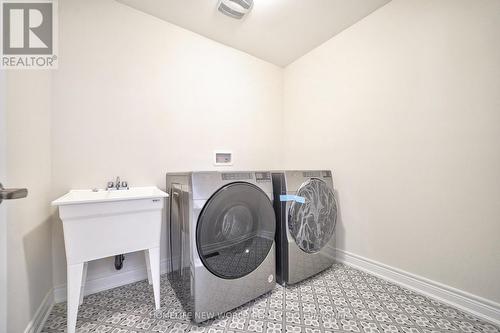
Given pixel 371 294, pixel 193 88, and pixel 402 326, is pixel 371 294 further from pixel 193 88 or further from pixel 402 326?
pixel 193 88

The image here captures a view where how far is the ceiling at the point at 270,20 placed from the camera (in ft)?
4.99

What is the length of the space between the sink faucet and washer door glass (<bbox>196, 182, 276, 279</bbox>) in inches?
31.6

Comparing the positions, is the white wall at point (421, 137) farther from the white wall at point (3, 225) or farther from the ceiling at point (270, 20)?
the white wall at point (3, 225)

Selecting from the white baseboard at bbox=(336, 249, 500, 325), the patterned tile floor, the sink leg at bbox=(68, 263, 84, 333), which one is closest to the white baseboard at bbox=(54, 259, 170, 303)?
the patterned tile floor

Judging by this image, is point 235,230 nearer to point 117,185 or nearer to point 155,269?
point 155,269

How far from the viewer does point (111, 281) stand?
1.42 meters

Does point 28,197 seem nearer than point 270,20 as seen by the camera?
Yes

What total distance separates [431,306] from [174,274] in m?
1.76

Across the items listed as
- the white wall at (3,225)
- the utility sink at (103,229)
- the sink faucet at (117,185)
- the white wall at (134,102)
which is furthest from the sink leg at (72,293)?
the sink faucet at (117,185)

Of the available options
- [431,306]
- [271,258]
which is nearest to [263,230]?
[271,258]

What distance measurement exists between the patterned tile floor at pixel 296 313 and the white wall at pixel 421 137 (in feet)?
0.81

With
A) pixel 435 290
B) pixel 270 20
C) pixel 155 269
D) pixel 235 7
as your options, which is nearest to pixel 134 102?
pixel 235 7

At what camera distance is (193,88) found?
1.82 metres

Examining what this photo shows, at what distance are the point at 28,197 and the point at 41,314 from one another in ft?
2.25
